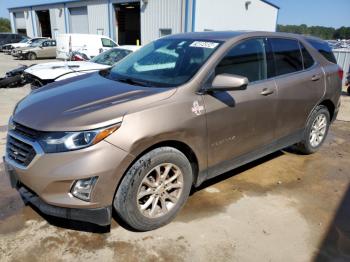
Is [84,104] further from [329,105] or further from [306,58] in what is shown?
[329,105]

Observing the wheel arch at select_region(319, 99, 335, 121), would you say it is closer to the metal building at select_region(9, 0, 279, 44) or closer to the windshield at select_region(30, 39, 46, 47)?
the metal building at select_region(9, 0, 279, 44)

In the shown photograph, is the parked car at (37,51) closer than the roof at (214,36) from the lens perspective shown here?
No

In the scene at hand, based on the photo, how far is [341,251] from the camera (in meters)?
2.80

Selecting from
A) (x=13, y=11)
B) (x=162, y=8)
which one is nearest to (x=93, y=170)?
(x=162, y=8)

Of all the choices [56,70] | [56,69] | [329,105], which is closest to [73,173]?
[329,105]

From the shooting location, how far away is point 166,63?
3.52m

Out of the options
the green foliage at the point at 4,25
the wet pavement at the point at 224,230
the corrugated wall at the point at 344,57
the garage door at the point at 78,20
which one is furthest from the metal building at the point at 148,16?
the green foliage at the point at 4,25

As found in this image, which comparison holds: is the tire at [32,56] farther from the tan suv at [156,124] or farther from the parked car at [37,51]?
the tan suv at [156,124]

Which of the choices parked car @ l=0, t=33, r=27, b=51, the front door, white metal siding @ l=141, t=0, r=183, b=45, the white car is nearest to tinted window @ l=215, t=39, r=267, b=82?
the front door

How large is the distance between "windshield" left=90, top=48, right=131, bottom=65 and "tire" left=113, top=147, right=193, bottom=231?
606cm

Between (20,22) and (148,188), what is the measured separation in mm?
43616

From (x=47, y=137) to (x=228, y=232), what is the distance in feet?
5.95

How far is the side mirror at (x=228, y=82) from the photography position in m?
2.92

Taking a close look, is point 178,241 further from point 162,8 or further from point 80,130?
point 162,8
